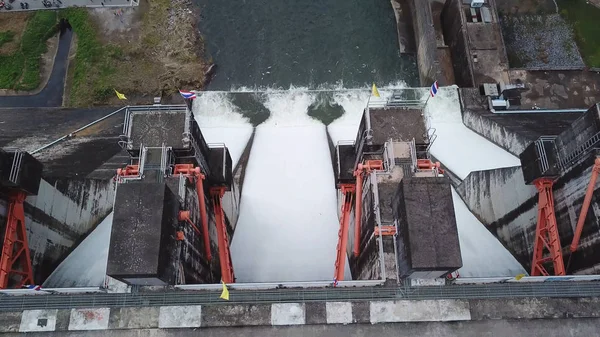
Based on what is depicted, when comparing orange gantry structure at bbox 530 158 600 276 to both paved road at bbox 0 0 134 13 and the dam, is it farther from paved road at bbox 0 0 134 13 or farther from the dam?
paved road at bbox 0 0 134 13

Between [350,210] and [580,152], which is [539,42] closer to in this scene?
[580,152]

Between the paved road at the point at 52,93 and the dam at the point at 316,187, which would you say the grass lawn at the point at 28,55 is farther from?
the dam at the point at 316,187

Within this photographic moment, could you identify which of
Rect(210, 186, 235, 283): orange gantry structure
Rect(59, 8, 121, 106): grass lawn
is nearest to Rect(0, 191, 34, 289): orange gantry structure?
Rect(210, 186, 235, 283): orange gantry structure

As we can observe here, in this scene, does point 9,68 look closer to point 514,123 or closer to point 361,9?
point 361,9

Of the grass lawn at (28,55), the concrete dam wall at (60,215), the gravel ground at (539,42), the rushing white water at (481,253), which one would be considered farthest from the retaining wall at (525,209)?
the grass lawn at (28,55)

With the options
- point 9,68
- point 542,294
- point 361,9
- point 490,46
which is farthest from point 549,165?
point 9,68

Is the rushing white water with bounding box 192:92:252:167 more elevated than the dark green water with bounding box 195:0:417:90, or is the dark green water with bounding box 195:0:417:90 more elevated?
the dark green water with bounding box 195:0:417:90
